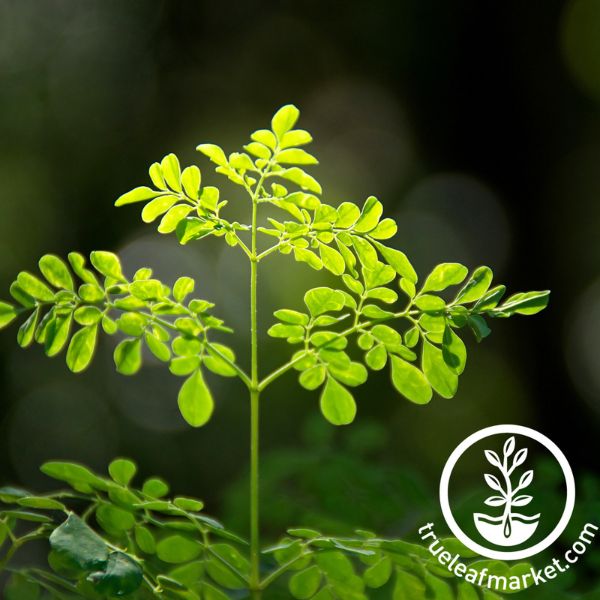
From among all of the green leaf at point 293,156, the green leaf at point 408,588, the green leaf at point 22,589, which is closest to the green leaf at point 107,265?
the green leaf at point 293,156

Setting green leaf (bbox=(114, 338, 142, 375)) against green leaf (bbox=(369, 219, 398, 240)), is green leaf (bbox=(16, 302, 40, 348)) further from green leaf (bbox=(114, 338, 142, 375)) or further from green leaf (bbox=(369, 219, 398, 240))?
green leaf (bbox=(369, 219, 398, 240))

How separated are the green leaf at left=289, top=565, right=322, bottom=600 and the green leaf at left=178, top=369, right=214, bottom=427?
0.18m

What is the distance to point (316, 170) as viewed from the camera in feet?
16.4

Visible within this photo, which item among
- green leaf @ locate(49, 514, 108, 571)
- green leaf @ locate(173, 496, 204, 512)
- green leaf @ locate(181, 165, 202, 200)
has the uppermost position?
green leaf @ locate(181, 165, 202, 200)

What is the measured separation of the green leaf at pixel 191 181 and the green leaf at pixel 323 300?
0.16 m

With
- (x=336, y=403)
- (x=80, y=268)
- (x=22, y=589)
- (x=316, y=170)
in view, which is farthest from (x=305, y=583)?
(x=316, y=170)

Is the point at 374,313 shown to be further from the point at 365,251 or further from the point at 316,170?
the point at 316,170

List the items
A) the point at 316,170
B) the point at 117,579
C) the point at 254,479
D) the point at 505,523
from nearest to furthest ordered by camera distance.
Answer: the point at 117,579
the point at 254,479
the point at 505,523
the point at 316,170

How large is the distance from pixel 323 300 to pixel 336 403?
0.11 m

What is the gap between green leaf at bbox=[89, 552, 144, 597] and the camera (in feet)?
2.04

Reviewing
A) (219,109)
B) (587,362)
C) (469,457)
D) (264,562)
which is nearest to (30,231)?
(219,109)

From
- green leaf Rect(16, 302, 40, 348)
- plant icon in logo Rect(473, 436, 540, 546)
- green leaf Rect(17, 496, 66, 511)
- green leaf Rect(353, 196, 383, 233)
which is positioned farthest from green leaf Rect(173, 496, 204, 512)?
plant icon in logo Rect(473, 436, 540, 546)

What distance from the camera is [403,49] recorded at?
4984 millimetres

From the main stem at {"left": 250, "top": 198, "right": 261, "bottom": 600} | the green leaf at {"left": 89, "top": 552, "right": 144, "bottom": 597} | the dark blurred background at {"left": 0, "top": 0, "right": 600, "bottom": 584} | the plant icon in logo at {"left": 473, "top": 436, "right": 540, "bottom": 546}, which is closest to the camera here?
the green leaf at {"left": 89, "top": 552, "right": 144, "bottom": 597}
